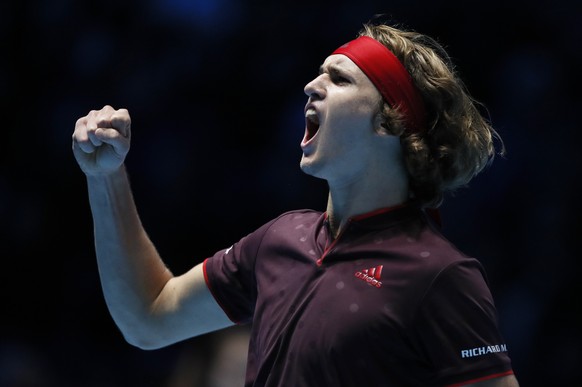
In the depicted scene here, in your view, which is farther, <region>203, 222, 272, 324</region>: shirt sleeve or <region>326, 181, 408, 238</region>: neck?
<region>203, 222, 272, 324</region>: shirt sleeve

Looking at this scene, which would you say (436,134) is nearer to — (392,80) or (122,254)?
(392,80)

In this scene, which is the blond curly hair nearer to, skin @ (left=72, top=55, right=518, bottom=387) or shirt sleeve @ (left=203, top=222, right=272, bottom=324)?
skin @ (left=72, top=55, right=518, bottom=387)

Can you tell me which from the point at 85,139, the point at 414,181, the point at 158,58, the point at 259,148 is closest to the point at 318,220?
the point at 414,181

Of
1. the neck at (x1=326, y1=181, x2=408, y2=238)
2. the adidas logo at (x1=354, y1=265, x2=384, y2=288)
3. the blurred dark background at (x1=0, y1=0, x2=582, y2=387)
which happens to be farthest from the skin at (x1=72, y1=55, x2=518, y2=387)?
the blurred dark background at (x1=0, y1=0, x2=582, y2=387)

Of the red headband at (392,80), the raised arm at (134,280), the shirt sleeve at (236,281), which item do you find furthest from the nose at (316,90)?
the raised arm at (134,280)

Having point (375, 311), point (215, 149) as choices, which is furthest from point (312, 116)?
point (215, 149)

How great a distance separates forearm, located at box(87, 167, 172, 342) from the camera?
254cm

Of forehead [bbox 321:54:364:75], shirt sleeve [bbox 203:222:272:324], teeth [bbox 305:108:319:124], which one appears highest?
forehead [bbox 321:54:364:75]

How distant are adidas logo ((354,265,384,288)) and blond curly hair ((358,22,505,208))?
0.93ft

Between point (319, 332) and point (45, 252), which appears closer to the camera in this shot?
point (319, 332)

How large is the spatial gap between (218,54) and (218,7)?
27 centimetres

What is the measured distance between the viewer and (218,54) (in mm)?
5102

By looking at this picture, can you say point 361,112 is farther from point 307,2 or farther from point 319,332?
point 307,2

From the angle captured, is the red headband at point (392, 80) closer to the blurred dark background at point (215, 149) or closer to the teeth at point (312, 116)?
the teeth at point (312, 116)
